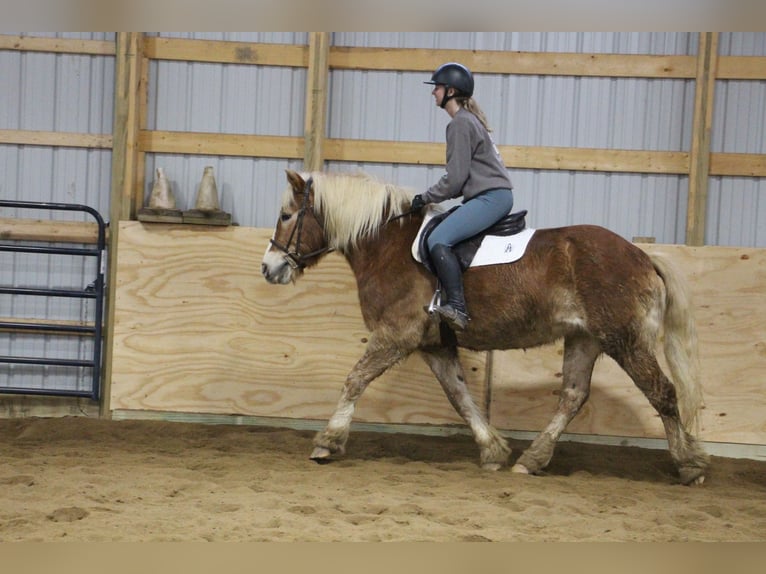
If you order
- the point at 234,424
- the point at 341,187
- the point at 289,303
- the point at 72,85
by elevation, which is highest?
the point at 72,85

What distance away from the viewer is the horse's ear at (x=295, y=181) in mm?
5484

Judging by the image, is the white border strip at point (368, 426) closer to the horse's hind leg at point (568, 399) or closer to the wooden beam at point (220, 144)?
the horse's hind leg at point (568, 399)

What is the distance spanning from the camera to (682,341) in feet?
17.2

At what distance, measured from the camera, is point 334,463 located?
5.39 meters

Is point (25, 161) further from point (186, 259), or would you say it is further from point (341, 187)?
point (341, 187)

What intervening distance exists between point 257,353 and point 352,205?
5.77ft

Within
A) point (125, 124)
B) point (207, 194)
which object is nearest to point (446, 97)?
point (207, 194)

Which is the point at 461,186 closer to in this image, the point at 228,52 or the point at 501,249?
the point at 501,249

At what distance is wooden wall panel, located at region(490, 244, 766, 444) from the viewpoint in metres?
6.21

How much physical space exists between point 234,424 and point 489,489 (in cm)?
264

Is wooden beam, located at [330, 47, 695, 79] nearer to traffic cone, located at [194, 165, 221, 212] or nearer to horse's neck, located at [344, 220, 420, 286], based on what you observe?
traffic cone, located at [194, 165, 221, 212]

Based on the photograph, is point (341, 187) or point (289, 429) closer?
point (341, 187)

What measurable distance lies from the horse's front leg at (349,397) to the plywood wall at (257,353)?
3.98 ft
